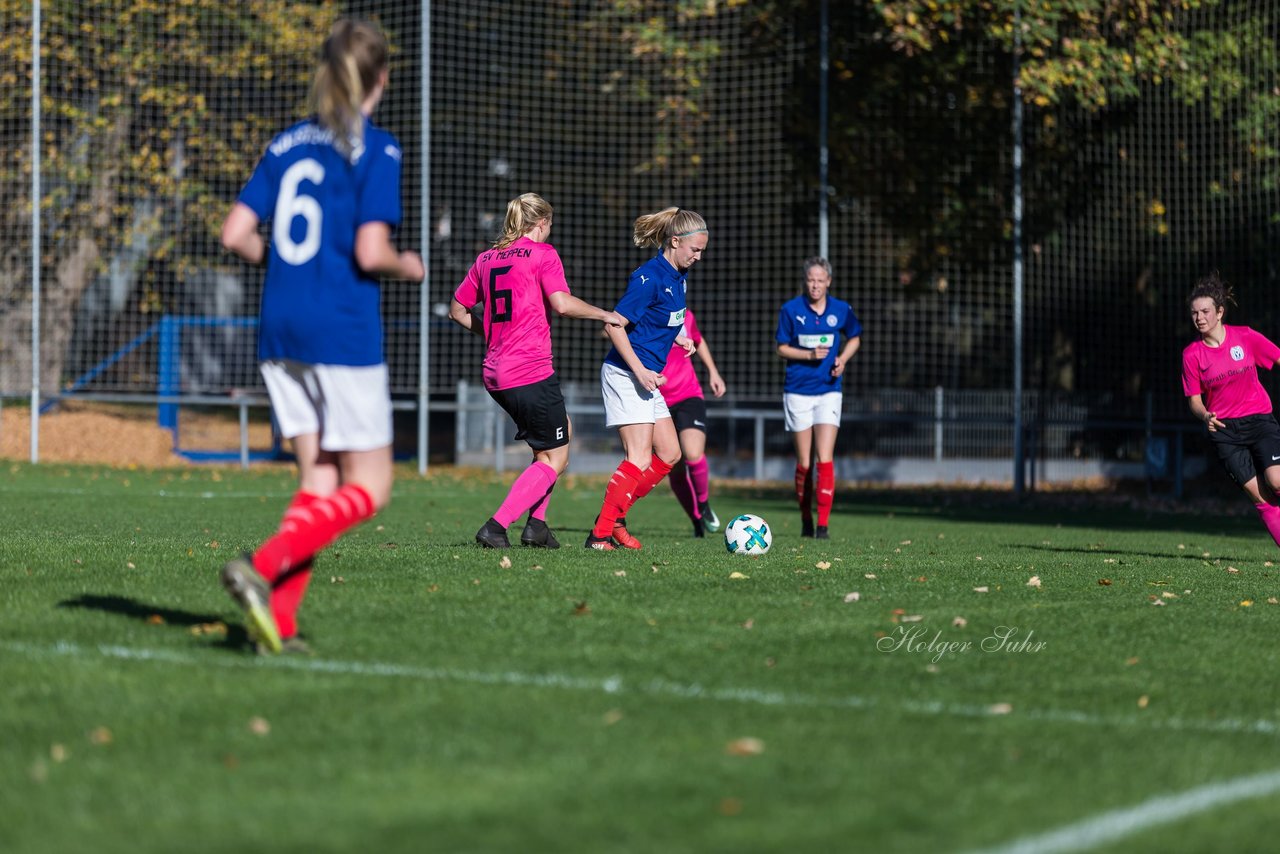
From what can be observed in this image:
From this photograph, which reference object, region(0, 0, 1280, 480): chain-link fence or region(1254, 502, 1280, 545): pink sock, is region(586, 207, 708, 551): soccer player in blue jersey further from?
region(0, 0, 1280, 480): chain-link fence

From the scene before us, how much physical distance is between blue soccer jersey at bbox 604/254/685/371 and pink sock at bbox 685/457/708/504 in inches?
86.5

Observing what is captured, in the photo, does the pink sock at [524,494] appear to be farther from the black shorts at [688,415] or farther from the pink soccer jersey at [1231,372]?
the pink soccer jersey at [1231,372]

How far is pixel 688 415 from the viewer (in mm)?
11984

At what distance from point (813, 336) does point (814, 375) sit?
0.31 metres

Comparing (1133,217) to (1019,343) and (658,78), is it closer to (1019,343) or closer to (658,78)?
(1019,343)

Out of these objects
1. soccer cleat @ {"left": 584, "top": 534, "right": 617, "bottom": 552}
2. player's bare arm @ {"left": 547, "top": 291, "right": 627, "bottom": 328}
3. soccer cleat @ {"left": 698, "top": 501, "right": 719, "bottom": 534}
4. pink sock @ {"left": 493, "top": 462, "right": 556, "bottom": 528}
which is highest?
player's bare arm @ {"left": 547, "top": 291, "right": 627, "bottom": 328}

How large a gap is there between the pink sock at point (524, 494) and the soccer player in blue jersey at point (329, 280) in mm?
3661

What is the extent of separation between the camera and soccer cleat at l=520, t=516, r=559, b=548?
9.23 m

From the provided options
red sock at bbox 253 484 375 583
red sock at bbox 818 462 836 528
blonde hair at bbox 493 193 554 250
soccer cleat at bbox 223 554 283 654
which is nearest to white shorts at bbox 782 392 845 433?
red sock at bbox 818 462 836 528

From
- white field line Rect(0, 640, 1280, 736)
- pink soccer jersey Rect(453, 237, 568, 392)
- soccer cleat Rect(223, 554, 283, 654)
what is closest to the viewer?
white field line Rect(0, 640, 1280, 736)

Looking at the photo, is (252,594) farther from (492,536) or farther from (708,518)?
(708,518)

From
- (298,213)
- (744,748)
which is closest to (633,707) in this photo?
(744,748)

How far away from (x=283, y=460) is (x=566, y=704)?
19.5 m

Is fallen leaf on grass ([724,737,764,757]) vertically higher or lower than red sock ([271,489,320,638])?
lower
